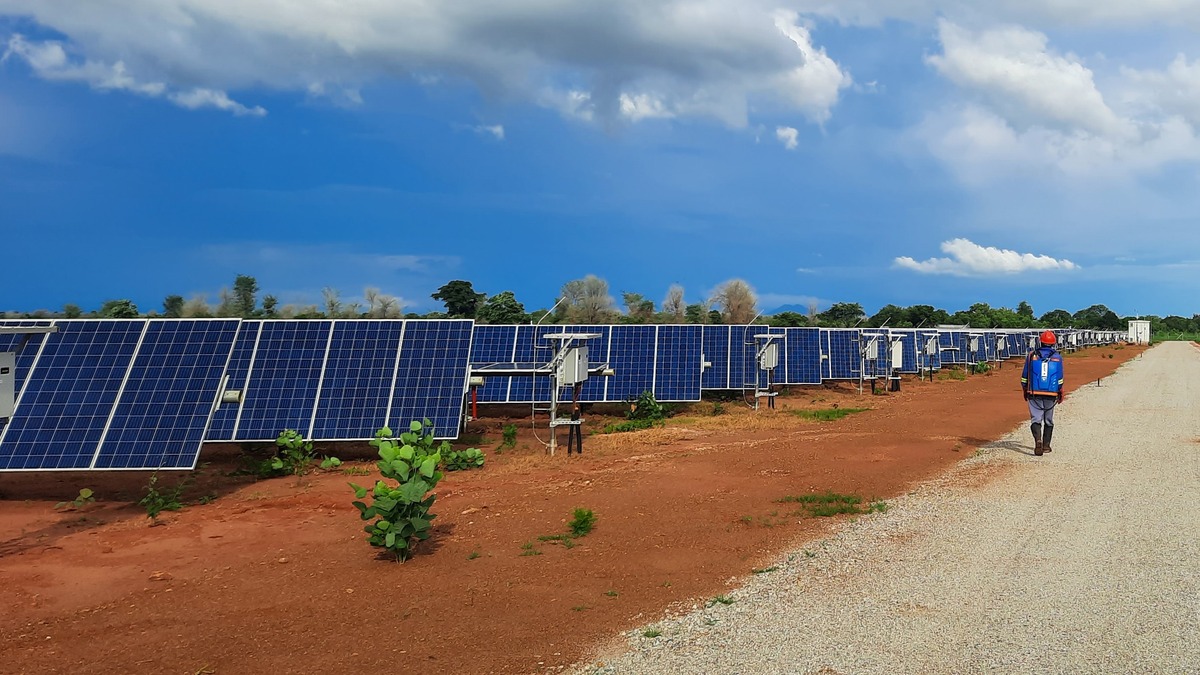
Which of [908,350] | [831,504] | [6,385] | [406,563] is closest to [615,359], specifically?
[831,504]

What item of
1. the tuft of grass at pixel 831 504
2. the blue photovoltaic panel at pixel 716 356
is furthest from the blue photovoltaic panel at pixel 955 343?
the tuft of grass at pixel 831 504

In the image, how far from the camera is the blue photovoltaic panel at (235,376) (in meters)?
13.3

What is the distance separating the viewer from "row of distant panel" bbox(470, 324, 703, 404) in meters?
21.0

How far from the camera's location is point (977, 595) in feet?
20.9

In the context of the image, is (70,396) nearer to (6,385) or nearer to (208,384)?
(208,384)

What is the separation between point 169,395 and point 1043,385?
15.6 m

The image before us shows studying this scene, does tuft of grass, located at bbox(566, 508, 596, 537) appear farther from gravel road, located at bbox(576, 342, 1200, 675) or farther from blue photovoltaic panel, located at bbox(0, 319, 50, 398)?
blue photovoltaic panel, located at bbox(0, 319, 50, 398)

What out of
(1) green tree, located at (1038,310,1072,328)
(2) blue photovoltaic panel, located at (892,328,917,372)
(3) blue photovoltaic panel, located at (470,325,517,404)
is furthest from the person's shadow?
(1) green tree, located at (1038,310,1072,328)

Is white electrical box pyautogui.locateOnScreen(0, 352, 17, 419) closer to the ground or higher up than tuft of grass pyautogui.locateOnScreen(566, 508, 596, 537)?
higher up

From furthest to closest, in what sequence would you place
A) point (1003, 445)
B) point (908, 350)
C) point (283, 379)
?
point (908, 350)
point (1003, 445)
point (283, 379)

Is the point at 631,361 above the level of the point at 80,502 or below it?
above

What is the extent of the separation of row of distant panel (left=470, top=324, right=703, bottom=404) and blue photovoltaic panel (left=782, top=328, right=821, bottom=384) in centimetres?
674

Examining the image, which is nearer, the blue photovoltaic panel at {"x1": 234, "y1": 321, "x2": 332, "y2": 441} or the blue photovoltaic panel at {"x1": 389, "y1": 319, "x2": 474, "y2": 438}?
the blue photovoltaic panel at {"x1": 234, "y1": 321, "x2": 332, "y2": 441}

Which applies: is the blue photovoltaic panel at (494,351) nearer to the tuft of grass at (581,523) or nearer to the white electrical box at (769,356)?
the white electrical box at (769,356)
